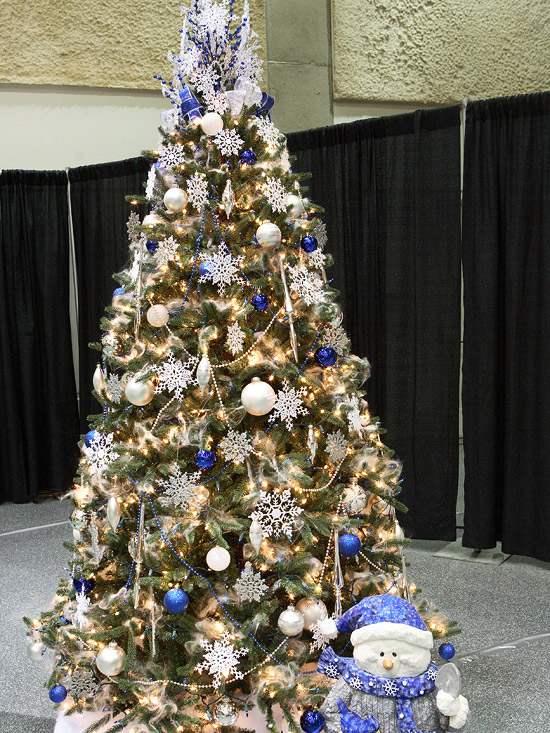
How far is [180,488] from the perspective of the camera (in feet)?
5.92

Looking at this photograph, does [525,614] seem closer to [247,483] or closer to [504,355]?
[504,355]

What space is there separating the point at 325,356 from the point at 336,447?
214mm

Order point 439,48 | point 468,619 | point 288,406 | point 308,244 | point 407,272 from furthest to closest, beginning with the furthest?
point 439,48, point 407,272, point 468,619, point 308,244, point 288,406

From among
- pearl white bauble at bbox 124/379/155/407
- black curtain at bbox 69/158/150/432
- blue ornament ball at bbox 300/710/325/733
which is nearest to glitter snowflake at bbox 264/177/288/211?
pearl white bauble at bbox 124/379/155/407

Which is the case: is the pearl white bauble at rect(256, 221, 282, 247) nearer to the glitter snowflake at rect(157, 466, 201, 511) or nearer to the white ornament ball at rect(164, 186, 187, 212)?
the white ornament ball at rect(164, 186, 187, 212)

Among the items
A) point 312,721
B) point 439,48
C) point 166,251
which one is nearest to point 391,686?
point 312,721

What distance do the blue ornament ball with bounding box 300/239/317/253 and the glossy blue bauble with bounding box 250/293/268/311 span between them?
0.64 feet

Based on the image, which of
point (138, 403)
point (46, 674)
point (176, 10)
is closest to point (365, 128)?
point (176, 10)

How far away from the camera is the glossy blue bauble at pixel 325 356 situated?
1880 mm

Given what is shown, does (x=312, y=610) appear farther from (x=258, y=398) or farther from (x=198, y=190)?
(x=198, y=190)

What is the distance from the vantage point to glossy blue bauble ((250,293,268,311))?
1.82m

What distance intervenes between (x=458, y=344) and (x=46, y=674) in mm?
2030

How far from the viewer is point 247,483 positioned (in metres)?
1.81

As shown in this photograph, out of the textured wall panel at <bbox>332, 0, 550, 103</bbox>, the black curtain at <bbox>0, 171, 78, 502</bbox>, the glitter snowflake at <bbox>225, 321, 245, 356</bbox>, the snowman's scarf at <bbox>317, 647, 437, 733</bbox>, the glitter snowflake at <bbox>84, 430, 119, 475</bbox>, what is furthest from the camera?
A: the textured wall panel at <bbox>332, 0, 550, 103</bbox>
